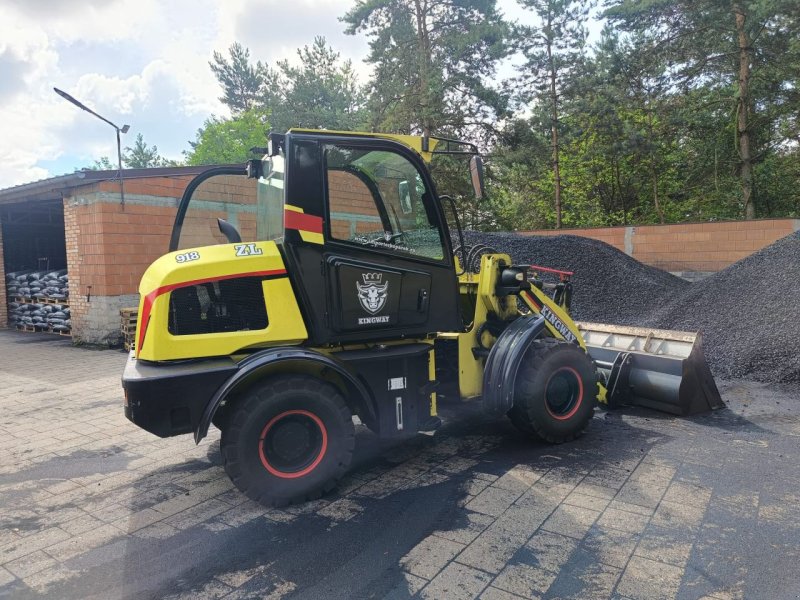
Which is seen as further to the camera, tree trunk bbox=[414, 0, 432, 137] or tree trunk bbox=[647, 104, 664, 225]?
tree trunk bbox=[647, 104, 664, 225]

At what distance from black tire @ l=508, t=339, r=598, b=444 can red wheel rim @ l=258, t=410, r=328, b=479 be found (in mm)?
1690

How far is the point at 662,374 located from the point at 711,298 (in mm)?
4617

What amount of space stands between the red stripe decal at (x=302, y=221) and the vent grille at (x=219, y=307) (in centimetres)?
43

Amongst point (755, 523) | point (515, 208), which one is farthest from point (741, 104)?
point (755, 523)

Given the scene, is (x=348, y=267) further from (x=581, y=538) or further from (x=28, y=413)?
(x=28, y=413)

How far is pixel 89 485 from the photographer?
4066 mm

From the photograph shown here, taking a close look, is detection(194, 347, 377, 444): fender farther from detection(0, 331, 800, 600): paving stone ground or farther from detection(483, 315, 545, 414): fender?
detection(483, 315, 545, 414): fender

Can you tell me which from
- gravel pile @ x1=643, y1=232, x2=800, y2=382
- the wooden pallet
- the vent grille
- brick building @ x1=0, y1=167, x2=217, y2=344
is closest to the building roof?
brick building @ x1=0, y1=167, x2=217, y2=344

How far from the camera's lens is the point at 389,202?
413 centimetres

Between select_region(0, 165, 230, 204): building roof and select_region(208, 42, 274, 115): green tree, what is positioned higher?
select_region(208, 42, 274, 115): green tree

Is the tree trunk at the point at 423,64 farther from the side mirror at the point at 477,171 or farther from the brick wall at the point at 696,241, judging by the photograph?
the side mirror at the point at 477,171

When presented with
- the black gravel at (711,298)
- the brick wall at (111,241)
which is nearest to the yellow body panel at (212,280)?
the black gravel at (711,298)

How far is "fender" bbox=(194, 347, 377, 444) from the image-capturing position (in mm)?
3348

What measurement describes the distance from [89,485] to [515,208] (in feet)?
79.7
